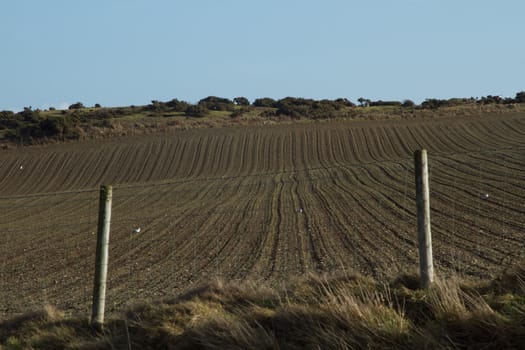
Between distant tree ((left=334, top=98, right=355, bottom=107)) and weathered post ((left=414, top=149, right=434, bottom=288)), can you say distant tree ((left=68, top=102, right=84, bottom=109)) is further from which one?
weathered post ((left=414, top=149, right=434, bottom=288))

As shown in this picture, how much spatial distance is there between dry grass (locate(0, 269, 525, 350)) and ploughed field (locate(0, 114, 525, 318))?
353cm

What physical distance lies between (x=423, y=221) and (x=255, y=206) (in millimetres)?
21972

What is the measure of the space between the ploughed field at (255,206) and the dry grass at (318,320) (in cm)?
353

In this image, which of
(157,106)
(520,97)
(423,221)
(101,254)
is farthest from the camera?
(157,106)

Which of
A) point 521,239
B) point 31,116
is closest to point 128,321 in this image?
point 521,239

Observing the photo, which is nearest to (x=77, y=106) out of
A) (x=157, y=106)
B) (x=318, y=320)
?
(x=157, y=106)

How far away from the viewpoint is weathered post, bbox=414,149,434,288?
6.58 m

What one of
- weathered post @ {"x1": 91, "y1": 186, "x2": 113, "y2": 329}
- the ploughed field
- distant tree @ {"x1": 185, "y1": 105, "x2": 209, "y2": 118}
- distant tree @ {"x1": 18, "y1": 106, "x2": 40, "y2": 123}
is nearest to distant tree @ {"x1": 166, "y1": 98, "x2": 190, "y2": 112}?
distant tree @ {"x1": 185, "y1": 105, "x2": 209, "y2": 118}

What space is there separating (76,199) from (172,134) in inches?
1038

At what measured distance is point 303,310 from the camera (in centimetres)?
602

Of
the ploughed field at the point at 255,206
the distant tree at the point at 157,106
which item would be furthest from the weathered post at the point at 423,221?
the distant tree at the point at 157,106

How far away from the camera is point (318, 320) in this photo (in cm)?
578

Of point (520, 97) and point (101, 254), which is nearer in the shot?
point (101, 254)

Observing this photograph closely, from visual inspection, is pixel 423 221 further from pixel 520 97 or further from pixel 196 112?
pixel 520 97
